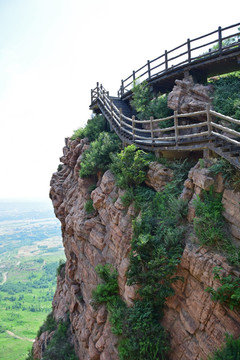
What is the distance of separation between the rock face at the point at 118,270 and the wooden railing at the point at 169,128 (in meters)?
1.27

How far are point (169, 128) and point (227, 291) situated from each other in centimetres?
682

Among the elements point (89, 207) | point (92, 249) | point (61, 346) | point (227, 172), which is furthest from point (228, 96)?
point (61, 346)

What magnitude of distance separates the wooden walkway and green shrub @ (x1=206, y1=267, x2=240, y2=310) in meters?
3.40

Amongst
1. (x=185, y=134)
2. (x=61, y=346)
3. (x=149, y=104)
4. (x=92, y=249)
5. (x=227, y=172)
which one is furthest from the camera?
(x=149, y=104)

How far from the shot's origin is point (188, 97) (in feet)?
42.8

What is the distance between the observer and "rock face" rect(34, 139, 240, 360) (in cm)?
714

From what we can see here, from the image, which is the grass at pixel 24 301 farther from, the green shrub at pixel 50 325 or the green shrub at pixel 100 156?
the green shrub at pixel 100 156

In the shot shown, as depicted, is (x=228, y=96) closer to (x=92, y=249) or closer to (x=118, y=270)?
(x=118, y=270)

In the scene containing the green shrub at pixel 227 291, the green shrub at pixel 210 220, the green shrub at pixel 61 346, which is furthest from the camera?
the green shrub at pixel 61 346

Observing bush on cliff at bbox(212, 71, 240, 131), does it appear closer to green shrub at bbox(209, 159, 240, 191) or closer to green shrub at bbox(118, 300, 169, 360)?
green shrub at bbox(209, 159, 240, 191)

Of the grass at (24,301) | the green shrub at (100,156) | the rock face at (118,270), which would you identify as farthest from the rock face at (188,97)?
the grass at (24,301)

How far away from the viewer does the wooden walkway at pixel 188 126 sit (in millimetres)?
8625

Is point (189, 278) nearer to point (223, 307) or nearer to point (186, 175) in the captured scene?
point (223, 307)

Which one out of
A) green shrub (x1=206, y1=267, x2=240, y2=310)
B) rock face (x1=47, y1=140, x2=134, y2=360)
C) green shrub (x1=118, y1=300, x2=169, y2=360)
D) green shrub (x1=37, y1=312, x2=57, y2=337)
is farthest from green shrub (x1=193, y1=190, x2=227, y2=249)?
green shrub (x1=37, y1=312, x2=57, y2=337)
